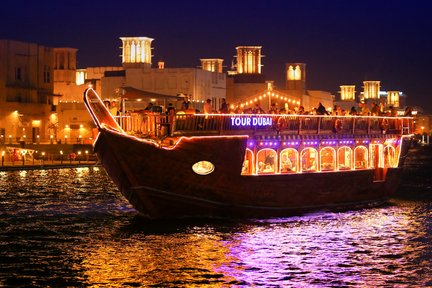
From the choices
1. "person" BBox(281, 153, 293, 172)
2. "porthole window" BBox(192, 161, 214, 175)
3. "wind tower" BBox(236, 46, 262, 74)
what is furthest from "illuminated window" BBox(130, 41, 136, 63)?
"porthole window" BBox(192, 161, 214, 175)

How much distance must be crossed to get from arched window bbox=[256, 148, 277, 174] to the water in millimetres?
2260

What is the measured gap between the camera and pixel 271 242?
3219 cm

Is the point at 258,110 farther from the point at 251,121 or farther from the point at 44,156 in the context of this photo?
the point at 44,156

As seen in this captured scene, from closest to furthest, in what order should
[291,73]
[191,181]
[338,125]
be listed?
1. [191,181]
2. [338,125]
3. [291,73]

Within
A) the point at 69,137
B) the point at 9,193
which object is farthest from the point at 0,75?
the point at 9,193

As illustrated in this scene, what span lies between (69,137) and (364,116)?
63.5 m

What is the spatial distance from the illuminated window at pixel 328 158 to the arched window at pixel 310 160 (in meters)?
0.99

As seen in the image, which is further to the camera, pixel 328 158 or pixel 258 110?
pixel 328 158

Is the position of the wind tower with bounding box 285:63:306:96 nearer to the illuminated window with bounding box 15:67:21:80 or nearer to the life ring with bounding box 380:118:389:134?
the illuminated window with bounding box 15:67:21:80

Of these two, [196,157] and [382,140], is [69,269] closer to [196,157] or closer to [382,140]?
[196,157]

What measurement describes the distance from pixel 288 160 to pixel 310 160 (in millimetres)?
1669

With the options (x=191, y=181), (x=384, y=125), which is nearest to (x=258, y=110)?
(x=191, y=181)

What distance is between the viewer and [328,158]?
41.6 metres

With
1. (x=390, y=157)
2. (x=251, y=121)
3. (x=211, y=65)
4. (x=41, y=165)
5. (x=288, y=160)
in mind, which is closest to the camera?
(x=251, y=121)
